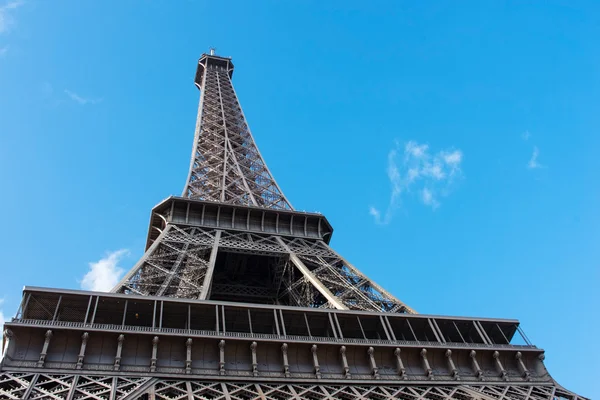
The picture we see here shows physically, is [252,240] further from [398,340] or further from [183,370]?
[183,370]

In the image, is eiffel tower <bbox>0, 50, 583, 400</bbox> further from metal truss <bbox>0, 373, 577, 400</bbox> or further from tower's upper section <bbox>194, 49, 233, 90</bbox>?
tower's upper section <bbox>194, 49, 233, 90</bbox>

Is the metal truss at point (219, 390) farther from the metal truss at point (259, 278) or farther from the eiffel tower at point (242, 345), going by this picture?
the metal truss at point (259, 278)

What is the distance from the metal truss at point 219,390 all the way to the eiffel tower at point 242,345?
47mm

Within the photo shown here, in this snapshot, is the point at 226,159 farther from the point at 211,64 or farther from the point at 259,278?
the point at 211,64

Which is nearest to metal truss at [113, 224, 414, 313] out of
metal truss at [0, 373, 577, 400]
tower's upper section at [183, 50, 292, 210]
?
tower's upper section at [183, 50, 292, 210]

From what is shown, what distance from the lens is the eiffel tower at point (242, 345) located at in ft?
60.3

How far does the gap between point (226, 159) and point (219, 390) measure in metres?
31.2

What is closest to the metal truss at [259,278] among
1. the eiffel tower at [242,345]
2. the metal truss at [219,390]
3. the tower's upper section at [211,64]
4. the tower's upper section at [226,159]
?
the eiffel tower at [242,345]

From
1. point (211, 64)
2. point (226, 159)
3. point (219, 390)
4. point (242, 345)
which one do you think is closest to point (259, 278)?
A: point (226, 159)

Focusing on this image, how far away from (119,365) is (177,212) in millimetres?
18010

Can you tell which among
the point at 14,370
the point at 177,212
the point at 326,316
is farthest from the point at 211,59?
the point at 14,370

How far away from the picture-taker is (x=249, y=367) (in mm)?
20500

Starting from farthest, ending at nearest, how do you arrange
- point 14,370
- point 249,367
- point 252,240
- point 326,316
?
1. point 252,240
2. point 326,316
3. point 249,367
4. point 14,370

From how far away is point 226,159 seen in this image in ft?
159
